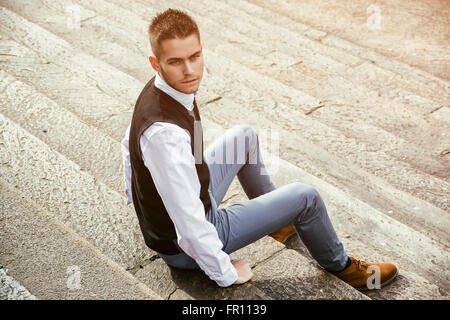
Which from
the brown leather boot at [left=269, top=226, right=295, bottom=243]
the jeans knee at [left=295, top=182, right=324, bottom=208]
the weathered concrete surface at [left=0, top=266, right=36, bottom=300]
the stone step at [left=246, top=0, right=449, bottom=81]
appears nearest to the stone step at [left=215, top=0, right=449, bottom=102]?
the stone step at [left=246, top=0, right=449, bottom=81]

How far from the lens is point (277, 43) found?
5.99 meters

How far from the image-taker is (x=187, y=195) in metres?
2.16

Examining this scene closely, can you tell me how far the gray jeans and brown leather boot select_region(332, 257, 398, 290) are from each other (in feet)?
0.23

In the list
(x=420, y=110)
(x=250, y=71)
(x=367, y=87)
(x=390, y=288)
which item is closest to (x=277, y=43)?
(x=250, y=71)

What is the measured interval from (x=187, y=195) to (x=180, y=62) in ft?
2.15

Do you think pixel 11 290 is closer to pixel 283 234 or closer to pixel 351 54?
pixel 283 234

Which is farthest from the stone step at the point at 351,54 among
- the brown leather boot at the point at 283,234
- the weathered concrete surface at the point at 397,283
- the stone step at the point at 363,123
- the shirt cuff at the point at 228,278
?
the shirt cuff at the point at 228,278

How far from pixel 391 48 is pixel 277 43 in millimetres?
1415

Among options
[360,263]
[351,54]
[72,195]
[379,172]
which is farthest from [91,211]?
[351,54]

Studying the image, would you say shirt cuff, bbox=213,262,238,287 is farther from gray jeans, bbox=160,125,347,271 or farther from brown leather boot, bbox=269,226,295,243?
brown leather boot, bbox=269,226,295,243

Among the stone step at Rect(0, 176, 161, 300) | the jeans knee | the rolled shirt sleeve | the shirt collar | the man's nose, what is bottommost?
the stone step at Rect(0, 176, 161, 300)

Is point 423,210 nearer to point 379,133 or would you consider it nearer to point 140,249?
point 379,133

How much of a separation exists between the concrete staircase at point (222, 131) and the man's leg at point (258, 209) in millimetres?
158

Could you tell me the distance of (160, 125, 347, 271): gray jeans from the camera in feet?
8.27
